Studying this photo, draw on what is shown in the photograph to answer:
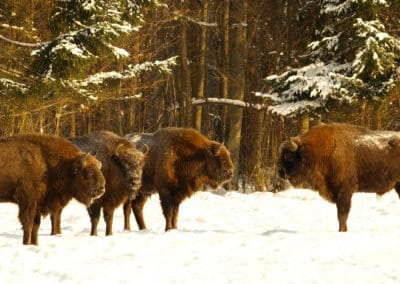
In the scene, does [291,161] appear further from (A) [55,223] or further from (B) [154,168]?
(A) [55,223]

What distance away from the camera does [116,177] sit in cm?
1257

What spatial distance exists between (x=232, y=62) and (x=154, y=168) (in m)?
12.6

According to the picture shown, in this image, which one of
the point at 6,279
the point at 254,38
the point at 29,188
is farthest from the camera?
the point at 254,38

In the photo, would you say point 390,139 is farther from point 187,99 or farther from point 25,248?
point 187,99

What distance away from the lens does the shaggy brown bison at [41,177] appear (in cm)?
1083

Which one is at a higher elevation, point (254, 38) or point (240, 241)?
point (254, 38)

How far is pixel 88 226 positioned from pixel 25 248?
14.4 feet

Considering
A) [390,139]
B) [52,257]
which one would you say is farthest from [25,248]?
[390,139]

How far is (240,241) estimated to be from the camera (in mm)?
10180

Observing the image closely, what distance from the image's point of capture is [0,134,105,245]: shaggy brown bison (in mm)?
10828

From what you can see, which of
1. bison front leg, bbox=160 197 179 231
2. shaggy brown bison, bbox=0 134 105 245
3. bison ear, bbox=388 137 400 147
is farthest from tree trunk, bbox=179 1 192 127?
shaggy brown bison, bbox=0 134 105 245

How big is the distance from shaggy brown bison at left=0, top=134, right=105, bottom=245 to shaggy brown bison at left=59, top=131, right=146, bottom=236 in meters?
1.00

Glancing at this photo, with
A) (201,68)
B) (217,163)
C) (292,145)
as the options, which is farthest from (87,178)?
(201,68)

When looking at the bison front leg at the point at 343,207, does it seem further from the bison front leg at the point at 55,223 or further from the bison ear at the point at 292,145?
the bison front leg at the point at 55,223
